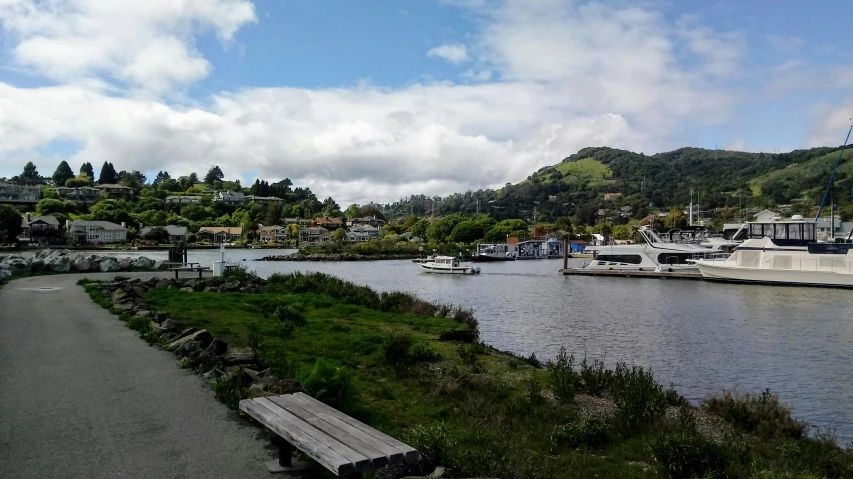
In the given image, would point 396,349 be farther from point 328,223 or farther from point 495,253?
point 328,223

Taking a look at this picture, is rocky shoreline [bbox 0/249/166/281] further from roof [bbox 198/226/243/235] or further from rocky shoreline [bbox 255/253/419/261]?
roof [bbox 198/226/243/235]

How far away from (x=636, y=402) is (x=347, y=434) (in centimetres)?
694

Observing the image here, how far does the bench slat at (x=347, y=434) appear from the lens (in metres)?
4.93

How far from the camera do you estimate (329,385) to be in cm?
762

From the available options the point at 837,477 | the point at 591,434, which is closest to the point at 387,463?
the point at 591,434

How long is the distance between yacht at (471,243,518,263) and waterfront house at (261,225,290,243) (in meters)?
70.5

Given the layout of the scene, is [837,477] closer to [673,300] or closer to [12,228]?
[673,300]

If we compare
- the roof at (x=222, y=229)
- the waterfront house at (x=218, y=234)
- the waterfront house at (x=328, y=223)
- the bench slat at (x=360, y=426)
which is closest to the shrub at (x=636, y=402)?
the bench slat at (x=360, y=426)

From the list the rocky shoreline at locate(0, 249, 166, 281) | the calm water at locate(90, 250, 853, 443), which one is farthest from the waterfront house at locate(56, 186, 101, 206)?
the calm water at locate(90, 250, 853, 443)

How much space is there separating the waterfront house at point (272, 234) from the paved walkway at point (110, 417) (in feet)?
519

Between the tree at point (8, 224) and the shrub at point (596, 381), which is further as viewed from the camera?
the tree at point (8, 224)

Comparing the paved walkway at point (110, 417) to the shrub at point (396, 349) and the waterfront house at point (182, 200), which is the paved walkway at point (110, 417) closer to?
the shrub at point (396, 349)

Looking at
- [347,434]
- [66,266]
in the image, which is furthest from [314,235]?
[347,434]

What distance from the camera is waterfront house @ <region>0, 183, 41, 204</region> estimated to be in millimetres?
147000
